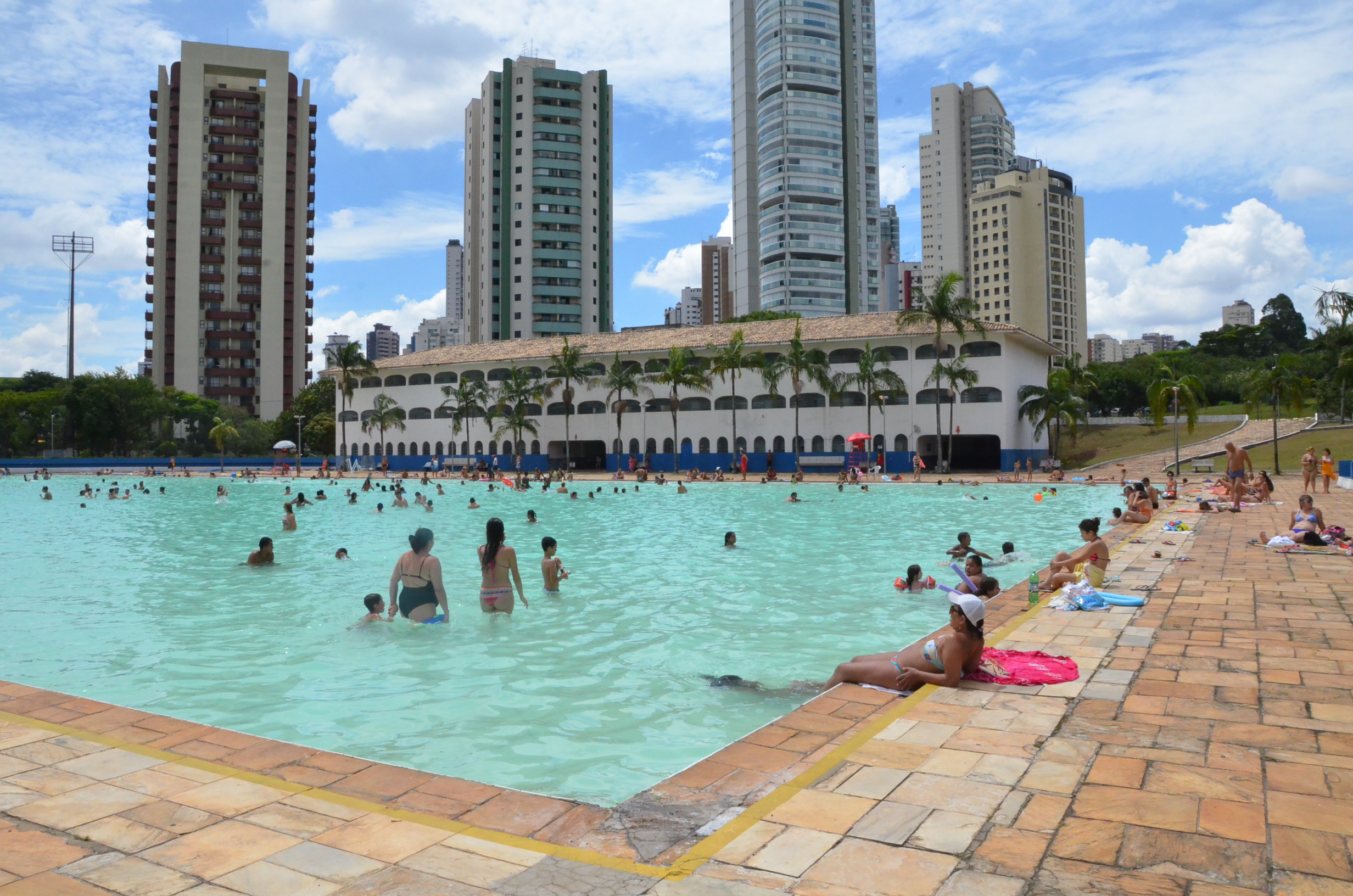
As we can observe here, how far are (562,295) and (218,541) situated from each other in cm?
7969

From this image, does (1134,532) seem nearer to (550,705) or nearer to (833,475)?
(550,705)

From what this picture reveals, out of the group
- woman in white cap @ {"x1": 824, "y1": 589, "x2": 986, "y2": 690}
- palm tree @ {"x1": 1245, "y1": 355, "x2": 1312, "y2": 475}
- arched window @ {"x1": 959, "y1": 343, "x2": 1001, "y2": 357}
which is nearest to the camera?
woman in white cap @ {"x1": 824, "y1": 589, "x2": 986, "y2": 690}

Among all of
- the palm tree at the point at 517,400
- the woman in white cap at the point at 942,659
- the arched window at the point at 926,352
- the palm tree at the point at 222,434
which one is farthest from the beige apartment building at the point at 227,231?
the woman in white cap at the point at 942,659

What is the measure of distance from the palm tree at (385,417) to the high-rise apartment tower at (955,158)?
96541mm

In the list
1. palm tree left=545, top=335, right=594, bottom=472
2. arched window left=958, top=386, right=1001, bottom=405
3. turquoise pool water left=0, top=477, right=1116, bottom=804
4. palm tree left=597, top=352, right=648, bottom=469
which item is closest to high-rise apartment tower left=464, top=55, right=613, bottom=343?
palm tree left=545, top=335, right=594, bottom=472

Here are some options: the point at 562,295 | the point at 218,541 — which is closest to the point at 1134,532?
the point at 218,541

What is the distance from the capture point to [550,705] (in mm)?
6832

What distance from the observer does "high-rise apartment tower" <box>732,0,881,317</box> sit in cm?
9756

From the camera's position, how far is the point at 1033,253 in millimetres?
120000

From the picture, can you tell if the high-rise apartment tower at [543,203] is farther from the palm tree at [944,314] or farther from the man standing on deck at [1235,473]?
the man standing on deck at [1235,473]

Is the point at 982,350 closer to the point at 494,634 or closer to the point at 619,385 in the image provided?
the point at 619,385

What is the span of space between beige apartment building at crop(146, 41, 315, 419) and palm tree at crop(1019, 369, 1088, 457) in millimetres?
76953

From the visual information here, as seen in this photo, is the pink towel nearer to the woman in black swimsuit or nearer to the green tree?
the woman in black swimsuit

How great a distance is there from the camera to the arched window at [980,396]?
4519cm
